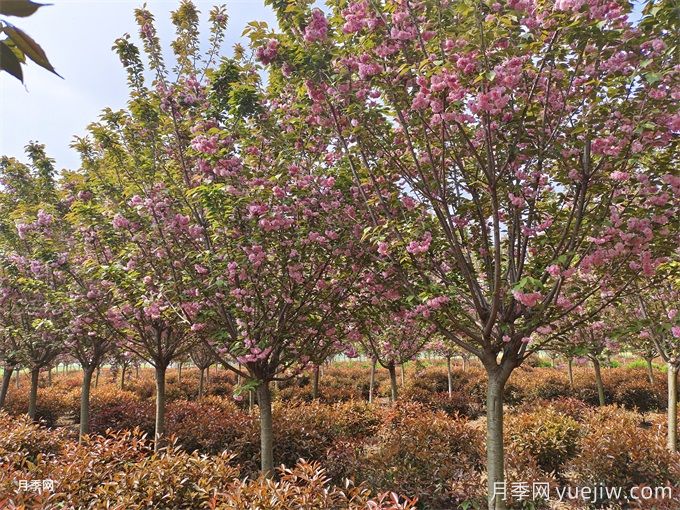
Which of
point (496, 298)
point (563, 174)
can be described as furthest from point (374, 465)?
point (563, 174)

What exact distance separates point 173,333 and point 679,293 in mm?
9569

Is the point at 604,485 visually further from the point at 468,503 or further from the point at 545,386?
the point at 545,386

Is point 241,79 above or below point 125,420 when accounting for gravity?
above

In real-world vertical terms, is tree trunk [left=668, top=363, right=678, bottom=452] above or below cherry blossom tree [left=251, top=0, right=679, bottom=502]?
below

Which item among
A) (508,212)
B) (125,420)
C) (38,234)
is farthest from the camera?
(125,420)

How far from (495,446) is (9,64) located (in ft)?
17.3

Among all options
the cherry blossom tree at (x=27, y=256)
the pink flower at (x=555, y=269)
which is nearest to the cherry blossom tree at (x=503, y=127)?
the pink flower at (x=555, y=269)

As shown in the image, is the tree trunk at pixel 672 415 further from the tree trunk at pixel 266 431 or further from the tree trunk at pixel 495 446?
the tree trunk at pixel 266 431

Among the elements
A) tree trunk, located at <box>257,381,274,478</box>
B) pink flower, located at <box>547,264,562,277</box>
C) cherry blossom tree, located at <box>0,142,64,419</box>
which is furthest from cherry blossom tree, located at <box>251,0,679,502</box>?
cherry blossom tree, located at <box>0,142,64,419</box>

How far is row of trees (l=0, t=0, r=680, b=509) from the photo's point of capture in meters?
A: 4.01

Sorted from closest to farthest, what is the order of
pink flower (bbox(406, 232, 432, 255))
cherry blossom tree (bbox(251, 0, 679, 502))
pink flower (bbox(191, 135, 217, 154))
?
cherry blossom tree (bbox(251, 0, 679, 502)) → pink flower (bbox(406, 232, 432, 255)) → pink flower (bbox(191, 135, 217, 154))

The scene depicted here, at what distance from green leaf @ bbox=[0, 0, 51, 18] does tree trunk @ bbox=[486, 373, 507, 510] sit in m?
4.95

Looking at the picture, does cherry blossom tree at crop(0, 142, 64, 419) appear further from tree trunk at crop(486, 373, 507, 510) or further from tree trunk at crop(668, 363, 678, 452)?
tree trunk at crop(668, 363, 678, 452)

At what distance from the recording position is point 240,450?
28.0 feet
